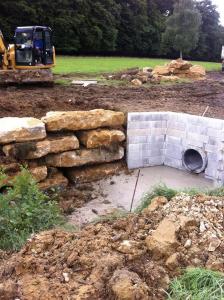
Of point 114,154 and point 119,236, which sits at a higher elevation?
point 119,236

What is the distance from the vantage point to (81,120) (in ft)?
28.8

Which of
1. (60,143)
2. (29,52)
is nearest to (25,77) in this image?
(29,52)

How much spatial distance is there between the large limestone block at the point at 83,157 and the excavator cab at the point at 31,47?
6.84 meters

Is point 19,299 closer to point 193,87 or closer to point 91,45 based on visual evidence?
point 193,87

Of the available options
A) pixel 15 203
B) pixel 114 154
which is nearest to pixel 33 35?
pixel 114 154

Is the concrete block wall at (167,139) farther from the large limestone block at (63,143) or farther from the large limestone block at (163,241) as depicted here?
the large limestone block at (163,241)

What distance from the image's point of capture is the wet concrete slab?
25.8 feet

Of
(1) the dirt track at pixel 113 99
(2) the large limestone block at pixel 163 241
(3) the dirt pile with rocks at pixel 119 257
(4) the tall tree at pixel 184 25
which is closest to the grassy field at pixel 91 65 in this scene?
(1) the dirt track at pixel 113 99

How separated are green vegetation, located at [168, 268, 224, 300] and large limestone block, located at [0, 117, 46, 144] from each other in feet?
17.0

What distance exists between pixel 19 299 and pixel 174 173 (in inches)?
265

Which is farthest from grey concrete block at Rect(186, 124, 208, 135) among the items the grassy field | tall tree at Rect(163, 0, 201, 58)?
tall tree at Rect(163, 0, 201, 58)

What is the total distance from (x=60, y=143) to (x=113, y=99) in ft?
12.1

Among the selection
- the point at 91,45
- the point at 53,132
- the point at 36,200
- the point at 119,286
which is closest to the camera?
the point at 119,286

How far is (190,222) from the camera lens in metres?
4.05
